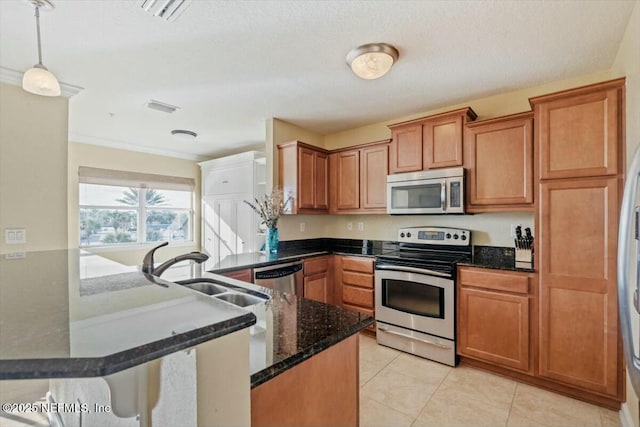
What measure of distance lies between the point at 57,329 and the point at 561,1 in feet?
8.39

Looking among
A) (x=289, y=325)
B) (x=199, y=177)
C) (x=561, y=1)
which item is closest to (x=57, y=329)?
(x=289, y=325)

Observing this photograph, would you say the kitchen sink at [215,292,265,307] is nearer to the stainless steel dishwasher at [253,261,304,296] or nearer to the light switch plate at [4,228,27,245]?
the stainless steel dishwasher at [253,261,304,296]

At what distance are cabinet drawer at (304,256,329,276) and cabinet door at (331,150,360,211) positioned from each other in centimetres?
73

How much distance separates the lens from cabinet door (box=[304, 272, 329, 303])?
10.7 ft

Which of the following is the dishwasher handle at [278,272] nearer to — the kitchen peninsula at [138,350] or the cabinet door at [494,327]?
the cabinet door at [494,327]

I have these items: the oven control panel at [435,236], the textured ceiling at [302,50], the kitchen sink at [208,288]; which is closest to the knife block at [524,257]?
the oven control panel at [435,236]

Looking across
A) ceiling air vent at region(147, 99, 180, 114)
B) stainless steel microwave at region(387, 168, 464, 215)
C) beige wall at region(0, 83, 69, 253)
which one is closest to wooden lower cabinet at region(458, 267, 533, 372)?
stainless steel microwave at region(387, 168, 464, 215)

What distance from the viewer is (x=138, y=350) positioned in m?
0.43

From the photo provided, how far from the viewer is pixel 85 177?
4254 millimetres

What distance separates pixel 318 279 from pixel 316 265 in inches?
6.5

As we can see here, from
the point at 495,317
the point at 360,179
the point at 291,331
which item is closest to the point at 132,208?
the point at 360,179

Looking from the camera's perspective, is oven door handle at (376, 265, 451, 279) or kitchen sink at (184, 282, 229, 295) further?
oven door handle at (376, 265, 451, 279)

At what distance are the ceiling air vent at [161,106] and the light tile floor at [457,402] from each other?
10.7ft

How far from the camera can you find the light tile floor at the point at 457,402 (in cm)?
192
